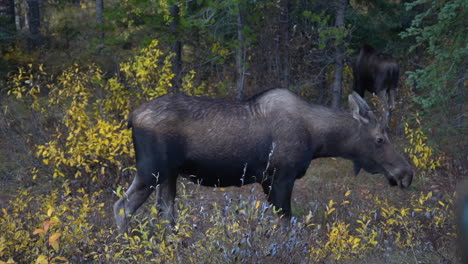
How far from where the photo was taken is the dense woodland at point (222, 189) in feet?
15.7

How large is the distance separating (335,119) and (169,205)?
7.10 feet

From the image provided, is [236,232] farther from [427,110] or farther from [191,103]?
[427,110]

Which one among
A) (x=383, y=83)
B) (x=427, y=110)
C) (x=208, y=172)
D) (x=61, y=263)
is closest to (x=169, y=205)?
(x=208, y=172)

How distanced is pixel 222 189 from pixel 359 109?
6.25ft

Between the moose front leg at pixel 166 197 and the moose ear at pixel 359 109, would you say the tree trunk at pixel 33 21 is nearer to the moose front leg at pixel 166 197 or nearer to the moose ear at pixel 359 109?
the moose front leg at pixel 166 197

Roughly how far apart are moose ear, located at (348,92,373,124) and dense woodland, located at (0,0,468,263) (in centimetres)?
105

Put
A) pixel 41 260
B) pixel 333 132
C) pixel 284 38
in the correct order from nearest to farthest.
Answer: pixel 41 260 → pixel 333 132 → pixel 284 38

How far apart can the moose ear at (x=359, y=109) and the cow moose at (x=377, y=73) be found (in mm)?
5697

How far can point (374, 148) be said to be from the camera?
6.83 metres

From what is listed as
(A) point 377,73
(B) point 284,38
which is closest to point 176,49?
(B) point 284,38

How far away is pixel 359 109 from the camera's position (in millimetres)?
6844

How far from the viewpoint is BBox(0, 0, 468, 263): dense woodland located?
15.7 ft

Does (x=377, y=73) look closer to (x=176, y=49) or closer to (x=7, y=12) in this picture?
(x=176, y=49)

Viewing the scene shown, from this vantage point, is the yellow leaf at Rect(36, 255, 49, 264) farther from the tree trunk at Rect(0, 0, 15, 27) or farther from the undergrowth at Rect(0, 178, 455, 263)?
the tree trunk at Rect(0, 0, 15, 27)
